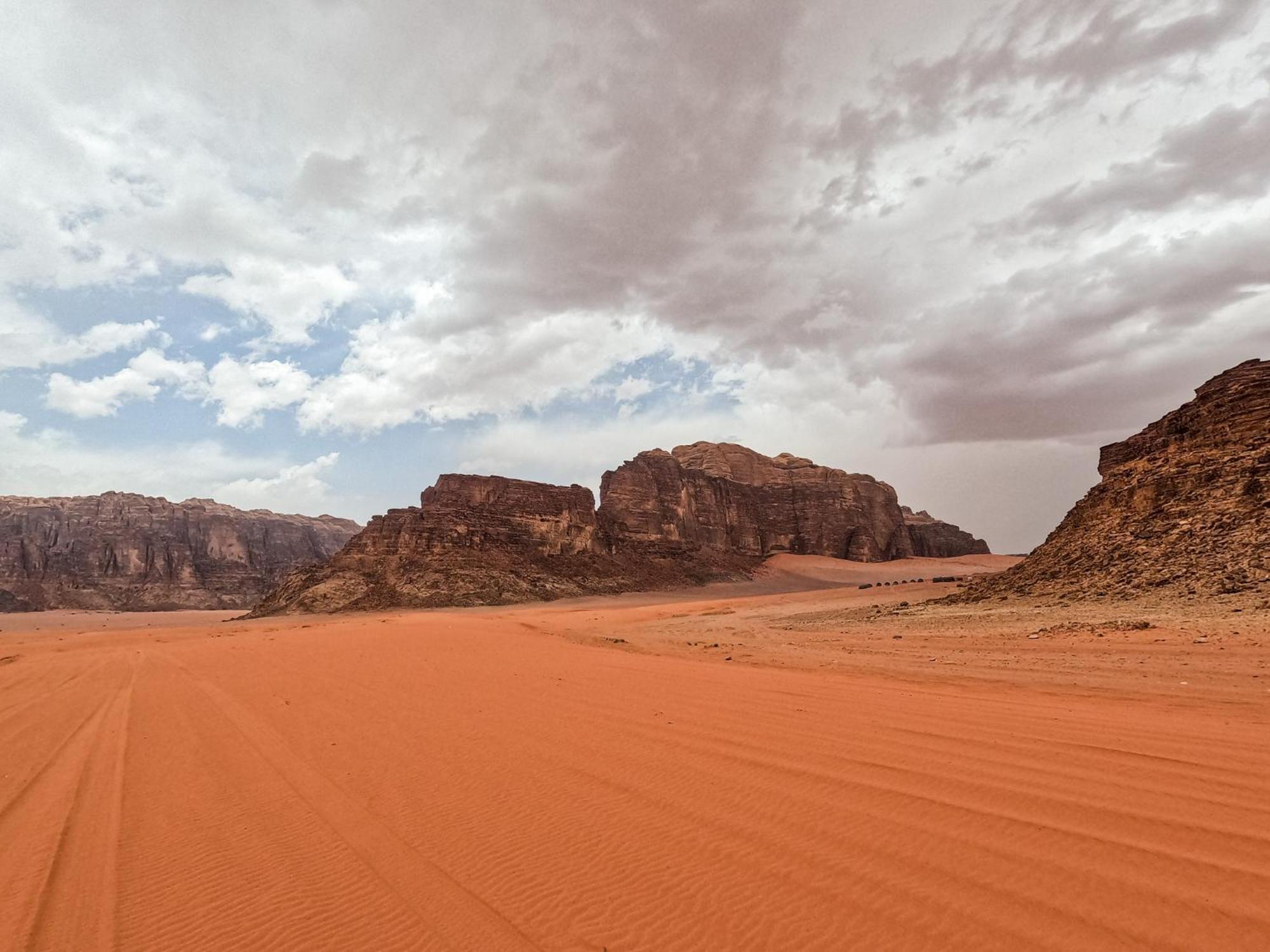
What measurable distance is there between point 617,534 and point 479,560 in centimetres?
2291

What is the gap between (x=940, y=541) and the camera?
390ft

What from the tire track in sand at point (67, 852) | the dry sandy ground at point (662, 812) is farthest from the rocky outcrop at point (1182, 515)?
the tire track in sand at point (67, 852)

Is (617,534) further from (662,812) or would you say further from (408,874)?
(408,874)

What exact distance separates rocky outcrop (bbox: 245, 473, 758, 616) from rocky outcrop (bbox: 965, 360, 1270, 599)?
121 feet

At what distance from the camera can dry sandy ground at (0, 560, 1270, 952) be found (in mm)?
2879

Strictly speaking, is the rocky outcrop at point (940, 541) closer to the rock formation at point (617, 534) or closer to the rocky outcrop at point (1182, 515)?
the rock formation at point (617, 534)

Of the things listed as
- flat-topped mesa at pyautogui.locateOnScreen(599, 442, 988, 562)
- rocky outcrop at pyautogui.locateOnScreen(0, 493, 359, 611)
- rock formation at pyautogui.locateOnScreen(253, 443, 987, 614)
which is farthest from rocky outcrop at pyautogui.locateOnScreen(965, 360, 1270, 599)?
rocky outcrop at pyautogui.locateOnScreen(0, 493, 359, 611)

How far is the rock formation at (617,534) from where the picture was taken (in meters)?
48.3

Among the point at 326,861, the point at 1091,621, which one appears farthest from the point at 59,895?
the point at 1091,621

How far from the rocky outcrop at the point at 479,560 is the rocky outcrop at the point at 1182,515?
37.0 meters

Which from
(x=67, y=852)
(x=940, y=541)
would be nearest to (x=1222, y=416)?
(x=67, y=852)

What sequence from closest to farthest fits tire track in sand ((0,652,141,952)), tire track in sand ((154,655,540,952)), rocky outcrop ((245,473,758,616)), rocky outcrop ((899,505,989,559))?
1. tire track in sand ((154,655,540,952))
2. tire track in sand ((0,652,141,952))
3. rocky outcrop ((245,473,758,616))
4. rocky outcrop ((899,505,989,559))

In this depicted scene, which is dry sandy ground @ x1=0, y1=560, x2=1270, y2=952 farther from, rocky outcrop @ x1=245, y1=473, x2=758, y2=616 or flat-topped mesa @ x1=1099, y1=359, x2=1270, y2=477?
rocky outcrop @ x1=245, y1=473, x2=758, y2=616

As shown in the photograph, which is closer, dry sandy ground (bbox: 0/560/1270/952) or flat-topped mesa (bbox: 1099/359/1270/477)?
dry sandy ground (bbox: 0/560/1270/952)
